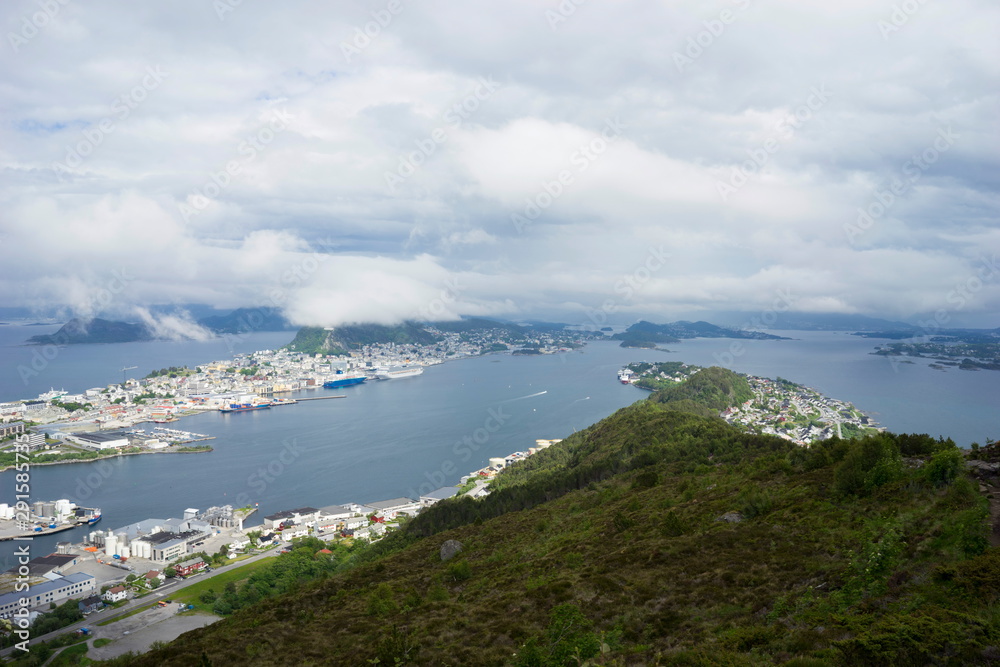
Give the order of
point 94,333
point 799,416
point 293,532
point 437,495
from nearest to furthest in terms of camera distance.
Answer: point 293,532 < point 437,495 < point 799,416 < point 94,333

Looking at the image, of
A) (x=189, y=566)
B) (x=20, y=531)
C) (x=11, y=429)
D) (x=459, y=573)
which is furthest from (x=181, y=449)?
(x=459, y=573)

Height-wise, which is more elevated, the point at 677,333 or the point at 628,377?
the point at 677,333

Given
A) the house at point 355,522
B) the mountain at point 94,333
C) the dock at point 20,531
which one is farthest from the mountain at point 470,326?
the dock at point 20,531

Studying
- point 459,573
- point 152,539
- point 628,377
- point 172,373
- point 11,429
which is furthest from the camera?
point 172,373

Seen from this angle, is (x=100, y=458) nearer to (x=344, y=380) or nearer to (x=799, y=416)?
(x=344, y=380)

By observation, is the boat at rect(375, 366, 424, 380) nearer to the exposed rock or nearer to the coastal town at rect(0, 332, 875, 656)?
the coastal town at rect(0, 332, 875, 656)

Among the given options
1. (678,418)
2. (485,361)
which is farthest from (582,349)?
(678,418)
